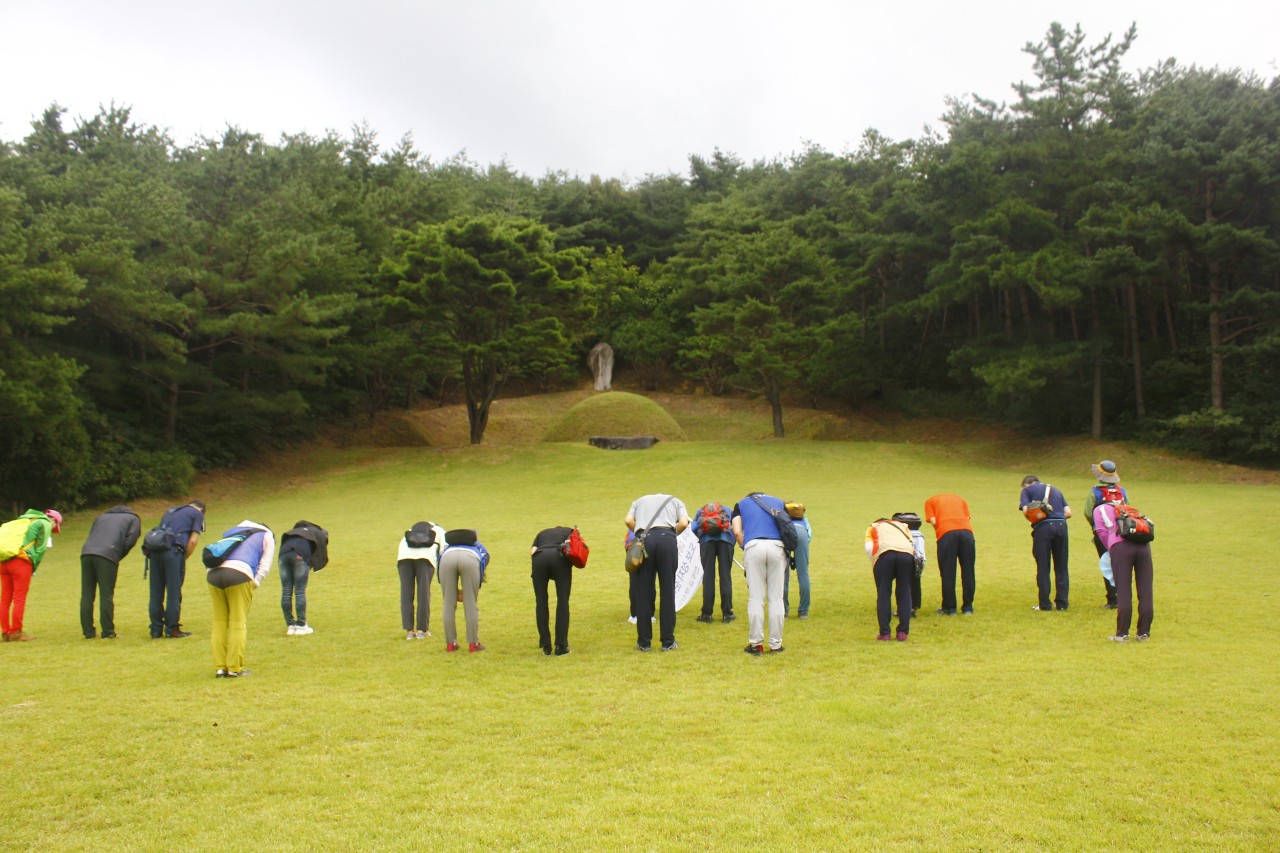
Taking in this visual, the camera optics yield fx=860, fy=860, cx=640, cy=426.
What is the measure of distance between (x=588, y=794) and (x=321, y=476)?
2583 cm

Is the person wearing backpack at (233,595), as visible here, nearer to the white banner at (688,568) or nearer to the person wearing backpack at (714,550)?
the white banner at (688,568)

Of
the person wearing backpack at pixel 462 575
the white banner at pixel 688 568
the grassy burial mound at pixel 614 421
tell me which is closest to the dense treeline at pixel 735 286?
the grassy burial mound at pixel 614 421

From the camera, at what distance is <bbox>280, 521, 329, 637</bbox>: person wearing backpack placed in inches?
359

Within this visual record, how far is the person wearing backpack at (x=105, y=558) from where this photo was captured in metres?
8.76

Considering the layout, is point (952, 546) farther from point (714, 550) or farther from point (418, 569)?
point (418, 569)

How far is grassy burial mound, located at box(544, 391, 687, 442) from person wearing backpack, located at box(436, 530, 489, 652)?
25.5 m

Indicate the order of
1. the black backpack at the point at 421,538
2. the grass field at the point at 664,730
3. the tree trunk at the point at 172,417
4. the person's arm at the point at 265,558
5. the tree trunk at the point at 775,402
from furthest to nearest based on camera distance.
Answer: the tree trunk at the point at 775,402 → the tree trunk at the point at 172,417 → the black backpack at the point at 421,538 → the person's arm at the point at 265,558 → the grass field at the point at 664,730

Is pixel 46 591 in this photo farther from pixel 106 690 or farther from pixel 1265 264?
pixel 1265 264

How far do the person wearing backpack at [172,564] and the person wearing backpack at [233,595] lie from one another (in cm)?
175

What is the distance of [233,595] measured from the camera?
7246mm

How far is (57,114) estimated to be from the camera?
3008cm

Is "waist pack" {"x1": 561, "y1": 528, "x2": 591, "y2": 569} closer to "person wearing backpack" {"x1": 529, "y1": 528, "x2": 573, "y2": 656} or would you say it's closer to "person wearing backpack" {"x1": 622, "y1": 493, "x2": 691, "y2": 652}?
"person wearing backpack" {"x1": 529, "y1": 528, "x2": 573, "y2": 656}

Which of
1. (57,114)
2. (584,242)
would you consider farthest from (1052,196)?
(57,114)

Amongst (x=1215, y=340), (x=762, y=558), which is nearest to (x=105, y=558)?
(x=762, y=558)
